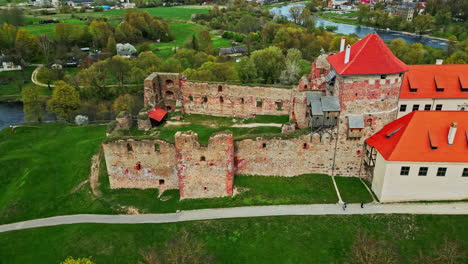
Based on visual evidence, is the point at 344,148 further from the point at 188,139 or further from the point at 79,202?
the point at 79,202

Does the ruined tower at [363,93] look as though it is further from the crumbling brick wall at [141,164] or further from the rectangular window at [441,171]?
the crumbling brick wall at [141,164]

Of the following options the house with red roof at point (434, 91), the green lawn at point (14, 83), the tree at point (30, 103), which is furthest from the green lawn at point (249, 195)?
the green lawn at point (14, 83)

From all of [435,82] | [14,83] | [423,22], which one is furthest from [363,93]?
[423,22]

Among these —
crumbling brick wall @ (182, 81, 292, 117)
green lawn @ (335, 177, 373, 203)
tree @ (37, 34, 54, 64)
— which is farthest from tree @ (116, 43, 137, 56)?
green lawn @ (335, 177, 373, 203)

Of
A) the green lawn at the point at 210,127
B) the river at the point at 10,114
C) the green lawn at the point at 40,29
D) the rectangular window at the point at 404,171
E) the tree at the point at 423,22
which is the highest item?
the tree at the point at 423,22

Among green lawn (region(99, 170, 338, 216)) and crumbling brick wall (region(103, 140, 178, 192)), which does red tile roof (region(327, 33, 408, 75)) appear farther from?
crumbling brick wall (region(103, 140, 178, 192))

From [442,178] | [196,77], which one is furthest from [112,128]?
[442,178]

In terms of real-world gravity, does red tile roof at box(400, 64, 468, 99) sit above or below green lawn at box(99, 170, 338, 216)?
above
